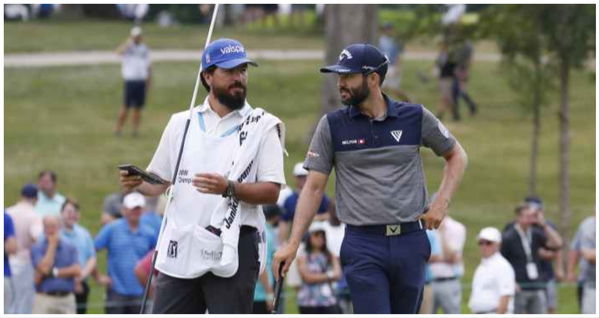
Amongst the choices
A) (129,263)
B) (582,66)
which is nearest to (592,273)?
(129,263)

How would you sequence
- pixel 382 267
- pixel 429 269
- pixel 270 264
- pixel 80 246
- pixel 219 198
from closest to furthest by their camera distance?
pixel 219 198, pixel 382 267, pixel 270 264, pixel 80 246, pixel 429 269

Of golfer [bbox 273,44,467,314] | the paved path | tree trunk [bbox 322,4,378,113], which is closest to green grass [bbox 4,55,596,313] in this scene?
the paved path

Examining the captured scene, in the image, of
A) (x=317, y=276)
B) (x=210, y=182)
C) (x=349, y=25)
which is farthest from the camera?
(x=349, y=25)

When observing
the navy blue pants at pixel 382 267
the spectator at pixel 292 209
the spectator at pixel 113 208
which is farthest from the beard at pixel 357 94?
the spectator at pixel 113 208

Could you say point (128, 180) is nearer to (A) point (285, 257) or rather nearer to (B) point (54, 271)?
(A) point (285, 257)

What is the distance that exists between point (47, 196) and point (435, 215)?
10.4 m

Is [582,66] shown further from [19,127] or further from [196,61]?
[196,61]

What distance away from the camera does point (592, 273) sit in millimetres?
17469

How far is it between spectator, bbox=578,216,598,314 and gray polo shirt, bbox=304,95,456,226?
7730mm

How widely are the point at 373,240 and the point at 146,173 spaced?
1260mm

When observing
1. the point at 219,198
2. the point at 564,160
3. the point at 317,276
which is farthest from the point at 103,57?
the point at 219,198

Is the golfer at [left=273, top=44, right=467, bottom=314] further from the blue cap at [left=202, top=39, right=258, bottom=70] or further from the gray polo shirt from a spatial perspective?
the blue cap at [left=202, top=39, right=258, bottom=70]

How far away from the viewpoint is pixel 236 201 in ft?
29.9

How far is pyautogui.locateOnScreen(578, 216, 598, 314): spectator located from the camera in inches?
675
